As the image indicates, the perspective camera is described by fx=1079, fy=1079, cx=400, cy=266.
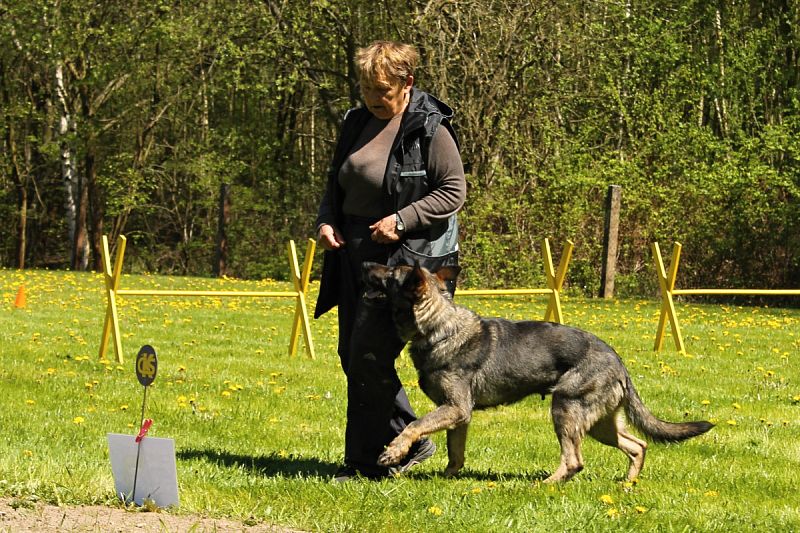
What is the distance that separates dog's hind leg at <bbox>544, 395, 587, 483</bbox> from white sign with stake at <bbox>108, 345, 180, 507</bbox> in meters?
2.16

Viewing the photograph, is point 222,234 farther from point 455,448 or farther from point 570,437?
point 570,437

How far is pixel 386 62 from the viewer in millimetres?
5629

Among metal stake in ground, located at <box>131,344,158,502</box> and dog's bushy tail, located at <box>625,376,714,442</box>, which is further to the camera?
dog's bushy tail, located at <box>625,376,714,442</box>

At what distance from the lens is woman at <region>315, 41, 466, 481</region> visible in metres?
5.73

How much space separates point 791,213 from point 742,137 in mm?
2498

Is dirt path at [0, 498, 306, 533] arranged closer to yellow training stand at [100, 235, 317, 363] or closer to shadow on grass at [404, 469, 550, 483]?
shadow on grass at [404, 469, 550, 483]

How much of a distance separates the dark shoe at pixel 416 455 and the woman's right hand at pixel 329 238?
1.30 m

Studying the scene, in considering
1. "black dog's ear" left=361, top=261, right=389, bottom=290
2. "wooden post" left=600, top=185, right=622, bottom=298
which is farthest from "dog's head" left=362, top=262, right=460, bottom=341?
"wooden post" left=600, top=185, right=622, bottom=298

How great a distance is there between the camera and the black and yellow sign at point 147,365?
198 inches

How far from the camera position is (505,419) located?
8.29 metres

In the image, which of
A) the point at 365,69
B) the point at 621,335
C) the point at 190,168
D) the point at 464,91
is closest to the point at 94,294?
the point at 464,91

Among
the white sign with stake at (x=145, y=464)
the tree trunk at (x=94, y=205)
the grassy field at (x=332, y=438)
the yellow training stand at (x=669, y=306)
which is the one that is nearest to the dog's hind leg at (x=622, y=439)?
the grassy field at (x=332, y=438)

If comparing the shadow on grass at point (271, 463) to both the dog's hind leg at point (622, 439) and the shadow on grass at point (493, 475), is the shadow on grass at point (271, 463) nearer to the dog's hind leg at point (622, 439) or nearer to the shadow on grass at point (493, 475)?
the shadow on grass at point (493, 475)

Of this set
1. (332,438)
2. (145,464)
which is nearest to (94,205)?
(332,438)
